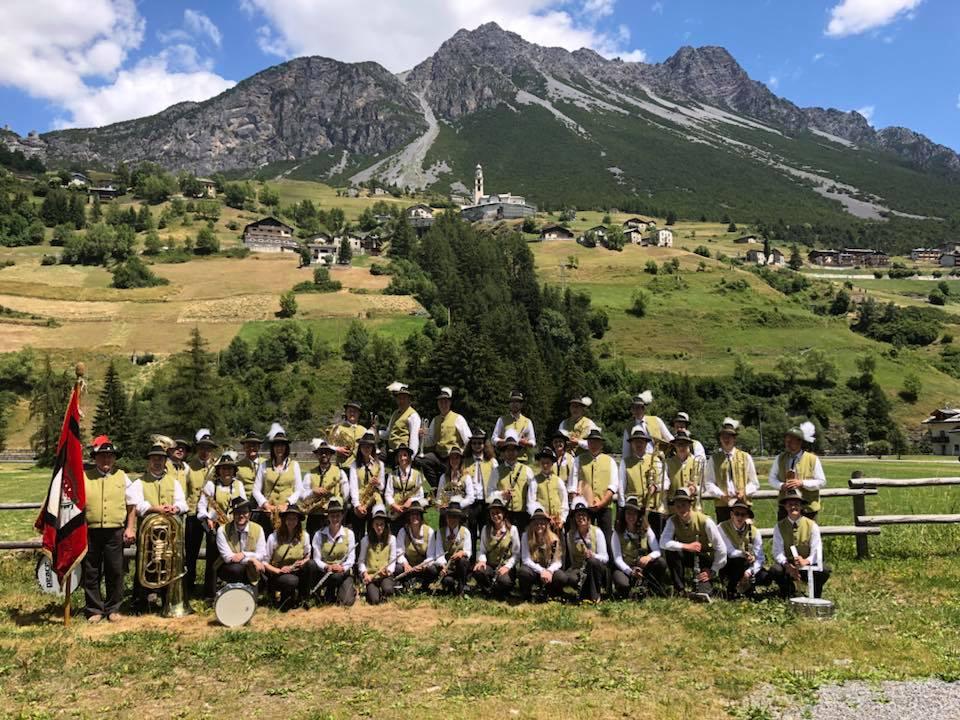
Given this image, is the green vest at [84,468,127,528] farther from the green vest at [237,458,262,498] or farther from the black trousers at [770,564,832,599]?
the black trousers at [770,564,832,599]

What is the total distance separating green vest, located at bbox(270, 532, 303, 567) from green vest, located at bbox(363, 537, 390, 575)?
96 centimetres

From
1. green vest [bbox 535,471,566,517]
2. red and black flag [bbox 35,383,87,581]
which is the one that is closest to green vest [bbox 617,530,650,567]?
green vest [bbox 535,471,566,517]

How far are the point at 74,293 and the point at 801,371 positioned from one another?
295 ft

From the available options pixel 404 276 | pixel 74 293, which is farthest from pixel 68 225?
pixel 404 276

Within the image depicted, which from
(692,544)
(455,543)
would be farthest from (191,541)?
(692,544)

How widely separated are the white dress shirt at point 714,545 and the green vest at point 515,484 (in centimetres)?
206

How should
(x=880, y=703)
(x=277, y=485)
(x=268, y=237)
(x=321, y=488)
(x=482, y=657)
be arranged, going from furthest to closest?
(x=268, y=237)
(x=321, y=488)
(x=277, y=485)
(x=482, y=657)
(x=880, y=703)

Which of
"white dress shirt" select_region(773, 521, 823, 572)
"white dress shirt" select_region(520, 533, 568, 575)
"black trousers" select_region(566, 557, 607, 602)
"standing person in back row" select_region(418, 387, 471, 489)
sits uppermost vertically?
"standing person in back row" select_region(418, 387, 471, 489)

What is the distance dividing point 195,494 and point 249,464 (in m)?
0.96

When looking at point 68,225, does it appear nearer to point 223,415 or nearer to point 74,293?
point 74,293

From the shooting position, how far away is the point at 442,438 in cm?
1181

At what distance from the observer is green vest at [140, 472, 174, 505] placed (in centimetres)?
1028

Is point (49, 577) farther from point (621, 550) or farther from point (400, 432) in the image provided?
point (621, 550)

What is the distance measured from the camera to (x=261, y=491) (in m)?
10.7
